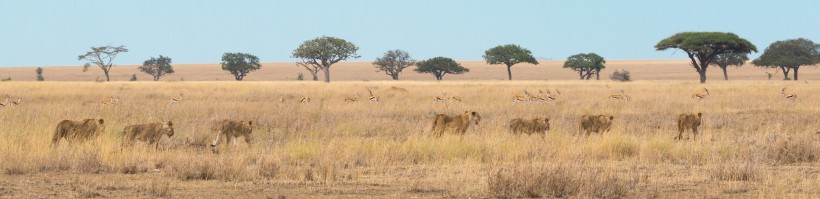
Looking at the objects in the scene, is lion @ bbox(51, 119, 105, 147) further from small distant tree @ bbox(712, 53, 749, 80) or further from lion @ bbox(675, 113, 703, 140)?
small distant tree @ bbox(712, 53, 749, 80)

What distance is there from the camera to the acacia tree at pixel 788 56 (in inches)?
3484

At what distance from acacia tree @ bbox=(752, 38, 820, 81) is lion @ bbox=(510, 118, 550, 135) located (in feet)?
264

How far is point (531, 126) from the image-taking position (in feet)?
50.2

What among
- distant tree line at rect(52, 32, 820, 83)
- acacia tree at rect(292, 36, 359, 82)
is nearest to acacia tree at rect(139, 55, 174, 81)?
distant tree line at rect(52, 32, 820, 83)

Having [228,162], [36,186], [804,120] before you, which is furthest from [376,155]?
[804,120]

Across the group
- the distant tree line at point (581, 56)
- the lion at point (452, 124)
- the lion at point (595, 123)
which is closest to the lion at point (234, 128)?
the lion at point (452, 124)

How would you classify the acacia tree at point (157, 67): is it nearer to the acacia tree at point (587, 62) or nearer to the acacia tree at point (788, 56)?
the acacia tree at point (587, 62)

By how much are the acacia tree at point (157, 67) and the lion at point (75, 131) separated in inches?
4140

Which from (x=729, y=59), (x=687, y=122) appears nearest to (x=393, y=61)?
(x=729, y=59)

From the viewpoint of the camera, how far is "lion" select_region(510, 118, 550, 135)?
15156mm

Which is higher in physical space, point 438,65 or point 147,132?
point 438,65

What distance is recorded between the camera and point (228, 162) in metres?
10.6

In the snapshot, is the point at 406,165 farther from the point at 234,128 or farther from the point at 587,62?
the point at 587,62

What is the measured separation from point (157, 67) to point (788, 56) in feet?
250
